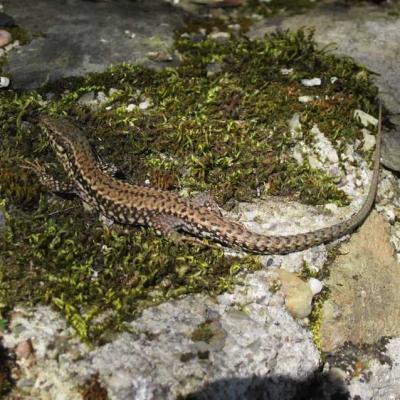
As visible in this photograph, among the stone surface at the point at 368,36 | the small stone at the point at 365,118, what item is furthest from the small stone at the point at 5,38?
the small stone at the point at 365,118

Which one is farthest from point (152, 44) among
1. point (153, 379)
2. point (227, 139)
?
point (153, 379)

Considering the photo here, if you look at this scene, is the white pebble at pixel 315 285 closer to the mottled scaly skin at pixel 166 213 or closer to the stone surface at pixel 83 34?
Result: the mottled scaly skin at pixel 166 213

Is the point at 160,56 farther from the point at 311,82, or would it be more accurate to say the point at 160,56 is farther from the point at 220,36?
the point at 311,82

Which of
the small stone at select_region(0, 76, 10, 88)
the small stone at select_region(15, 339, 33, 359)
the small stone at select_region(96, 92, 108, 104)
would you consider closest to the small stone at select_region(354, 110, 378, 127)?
the small stone at select_region(96, 92, 108, 104)

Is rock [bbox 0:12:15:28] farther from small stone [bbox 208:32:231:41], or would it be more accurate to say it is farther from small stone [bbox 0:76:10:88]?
small stone [bbox 208:32:231:41]

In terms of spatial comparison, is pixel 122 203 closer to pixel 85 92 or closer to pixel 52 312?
pixel 52 312

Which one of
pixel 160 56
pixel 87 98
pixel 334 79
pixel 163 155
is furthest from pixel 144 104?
pixel 334 79

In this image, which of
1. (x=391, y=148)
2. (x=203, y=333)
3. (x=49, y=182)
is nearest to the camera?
(x=203, y=333)
